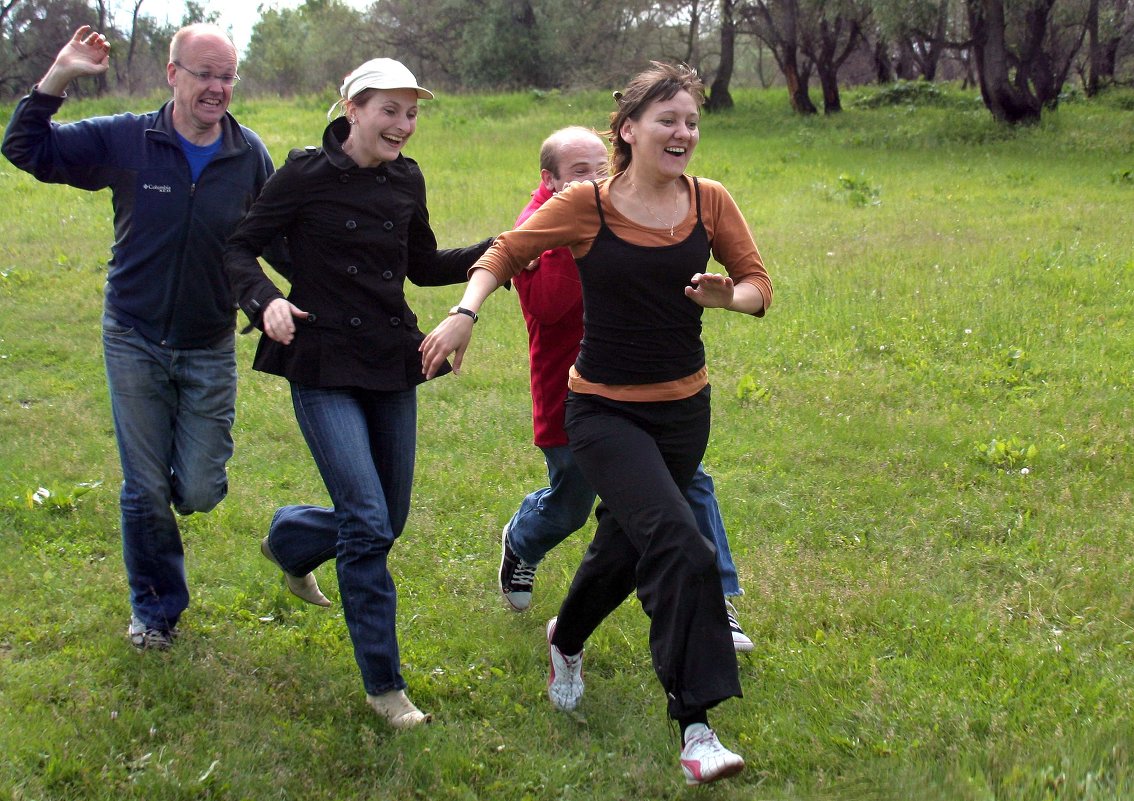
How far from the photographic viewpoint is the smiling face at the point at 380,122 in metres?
4.02

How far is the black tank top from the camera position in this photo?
3.86 metres

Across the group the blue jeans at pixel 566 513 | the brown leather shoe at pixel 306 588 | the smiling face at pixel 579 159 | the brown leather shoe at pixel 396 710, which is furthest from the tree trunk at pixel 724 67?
the brown leather shoe at pixel 396 710

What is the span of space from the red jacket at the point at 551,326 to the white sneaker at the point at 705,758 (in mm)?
1417

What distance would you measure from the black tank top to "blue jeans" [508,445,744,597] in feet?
2.35

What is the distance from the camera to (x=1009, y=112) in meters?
23.8

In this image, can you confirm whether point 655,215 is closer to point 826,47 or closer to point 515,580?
point 515,580

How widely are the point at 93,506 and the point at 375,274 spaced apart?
292 centimetres

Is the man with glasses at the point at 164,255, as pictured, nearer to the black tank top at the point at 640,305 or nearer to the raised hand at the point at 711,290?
the black tank top at the point at 640,305

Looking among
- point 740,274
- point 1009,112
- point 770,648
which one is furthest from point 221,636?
point 1009,112

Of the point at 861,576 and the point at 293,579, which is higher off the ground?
the point at 293,579

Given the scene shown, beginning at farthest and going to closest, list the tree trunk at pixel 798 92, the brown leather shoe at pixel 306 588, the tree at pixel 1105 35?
the tree at pixel 1105 35 → the tree trunk at pixel 798 92 → the brown leather shoe at pixel 306 588

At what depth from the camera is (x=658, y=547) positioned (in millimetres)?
3600

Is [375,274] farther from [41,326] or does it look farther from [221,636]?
[41,326]

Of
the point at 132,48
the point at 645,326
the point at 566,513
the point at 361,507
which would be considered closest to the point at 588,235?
the point at 645,326
